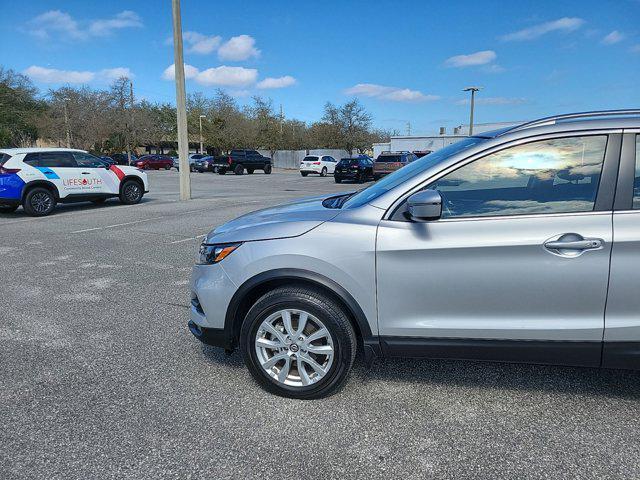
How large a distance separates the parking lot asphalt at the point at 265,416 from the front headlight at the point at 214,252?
861 millimetres

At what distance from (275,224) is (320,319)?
2.17 ft

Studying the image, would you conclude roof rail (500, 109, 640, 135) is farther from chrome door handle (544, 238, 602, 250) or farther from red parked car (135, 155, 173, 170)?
red parked car (135, 155, 173, 170)

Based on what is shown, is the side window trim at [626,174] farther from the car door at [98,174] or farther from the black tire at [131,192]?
the black tire at [131,192]

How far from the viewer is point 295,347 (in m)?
2.90

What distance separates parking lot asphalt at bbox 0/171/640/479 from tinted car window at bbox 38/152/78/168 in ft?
27.8

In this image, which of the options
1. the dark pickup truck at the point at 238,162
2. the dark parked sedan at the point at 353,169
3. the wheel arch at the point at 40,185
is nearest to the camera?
the wheel arch at the point at 40,185

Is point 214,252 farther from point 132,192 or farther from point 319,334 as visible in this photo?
point 132,192

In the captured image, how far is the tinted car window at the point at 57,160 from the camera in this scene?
37.7 feet

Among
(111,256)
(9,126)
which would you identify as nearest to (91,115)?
(9,126)

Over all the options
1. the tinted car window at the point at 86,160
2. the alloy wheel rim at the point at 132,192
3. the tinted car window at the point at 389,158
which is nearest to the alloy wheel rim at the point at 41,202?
the tinted car window at the point at 86,160

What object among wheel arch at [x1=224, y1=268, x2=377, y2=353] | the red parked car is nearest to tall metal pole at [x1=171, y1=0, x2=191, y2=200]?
wheel arch at [x1=224, y1=268, x2=377, y2=353]

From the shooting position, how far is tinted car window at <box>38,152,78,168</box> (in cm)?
1150

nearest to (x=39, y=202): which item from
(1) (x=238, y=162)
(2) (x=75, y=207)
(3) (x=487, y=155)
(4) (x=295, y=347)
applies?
(2) (x=75, y=207)

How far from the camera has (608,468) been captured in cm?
230
